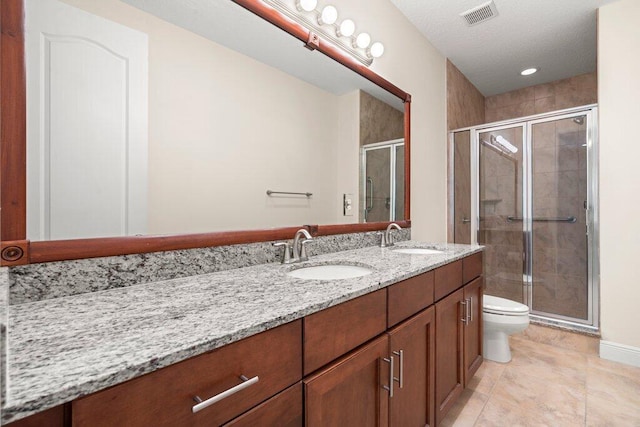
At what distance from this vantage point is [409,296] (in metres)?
1.13

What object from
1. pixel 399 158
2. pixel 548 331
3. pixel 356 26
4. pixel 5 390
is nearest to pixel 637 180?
pixel 548 331

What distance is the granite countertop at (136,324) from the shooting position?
405 millimetres

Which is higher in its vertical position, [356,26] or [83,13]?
[356,26]

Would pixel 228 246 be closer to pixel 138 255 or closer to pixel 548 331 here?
pixel 138 255

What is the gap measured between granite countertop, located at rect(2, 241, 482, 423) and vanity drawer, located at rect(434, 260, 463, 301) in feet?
1.32

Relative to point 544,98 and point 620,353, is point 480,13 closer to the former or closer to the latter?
point 544,98

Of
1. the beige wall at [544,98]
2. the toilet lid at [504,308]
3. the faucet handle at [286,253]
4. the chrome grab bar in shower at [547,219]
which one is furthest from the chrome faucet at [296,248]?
the beige wall at [544,98]

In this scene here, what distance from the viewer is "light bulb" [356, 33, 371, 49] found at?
179 cm

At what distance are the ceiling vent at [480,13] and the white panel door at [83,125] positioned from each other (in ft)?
7.48

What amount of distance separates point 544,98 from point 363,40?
113 inches

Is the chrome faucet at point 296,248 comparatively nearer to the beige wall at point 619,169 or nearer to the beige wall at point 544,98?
the beige wall at point 619,169

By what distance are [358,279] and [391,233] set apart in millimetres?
1129

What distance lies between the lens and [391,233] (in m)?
2.05

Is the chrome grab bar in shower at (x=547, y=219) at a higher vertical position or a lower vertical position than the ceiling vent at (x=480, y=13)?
lower
